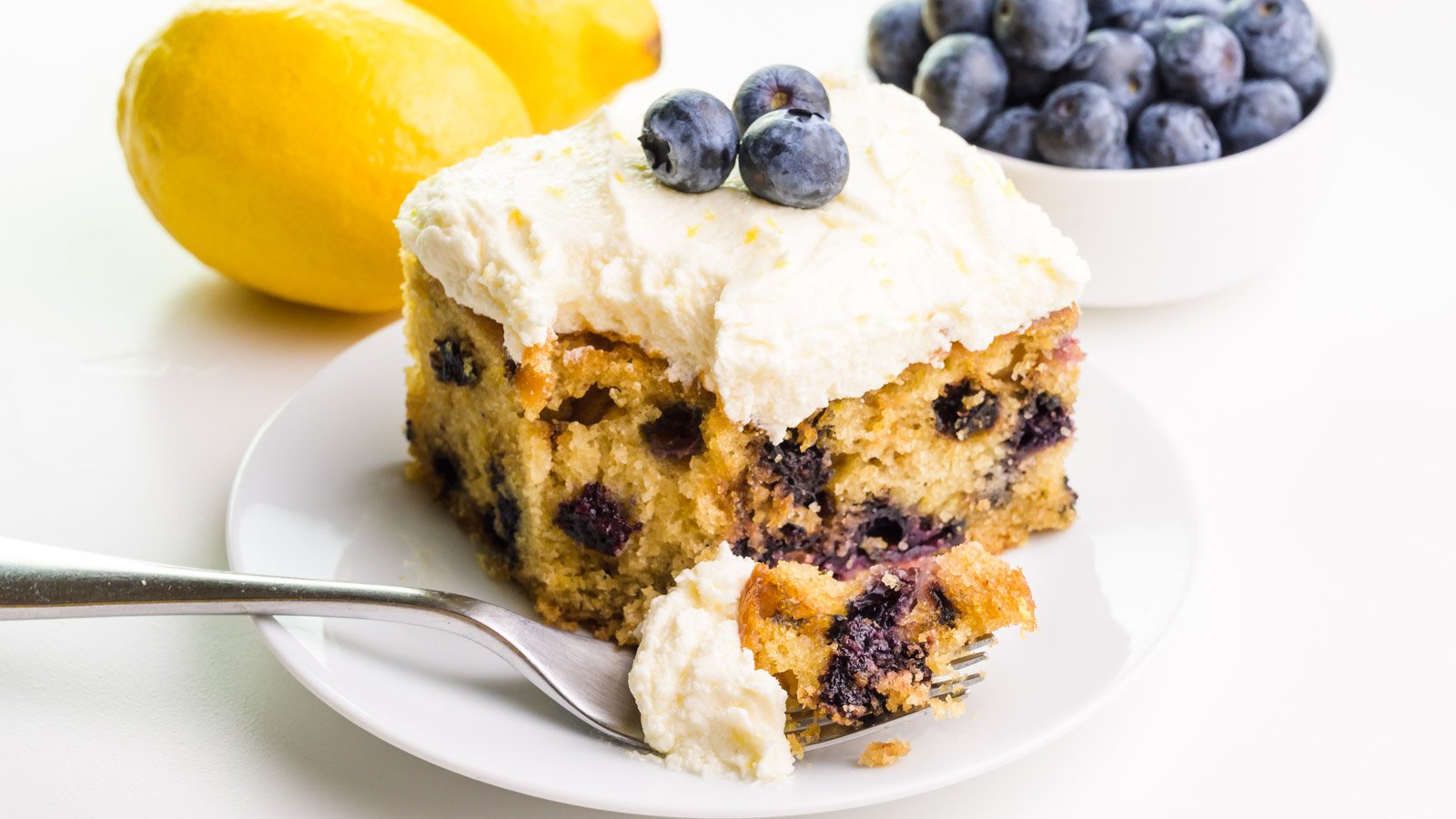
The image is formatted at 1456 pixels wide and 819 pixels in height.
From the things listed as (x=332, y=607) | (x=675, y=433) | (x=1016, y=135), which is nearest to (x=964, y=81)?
(x=1016, y=135)

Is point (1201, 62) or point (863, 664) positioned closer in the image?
point (863, 664)

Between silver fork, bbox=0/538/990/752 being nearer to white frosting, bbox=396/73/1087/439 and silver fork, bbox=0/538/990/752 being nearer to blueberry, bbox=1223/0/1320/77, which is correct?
white frosting, bbox=396/73/1087/439

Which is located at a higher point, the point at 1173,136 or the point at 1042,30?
the point at 1042,30

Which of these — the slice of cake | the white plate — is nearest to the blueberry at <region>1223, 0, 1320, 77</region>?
the white plate

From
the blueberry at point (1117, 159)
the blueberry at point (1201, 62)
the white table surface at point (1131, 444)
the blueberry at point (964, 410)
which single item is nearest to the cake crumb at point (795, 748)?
the white table surface at point (1131, 444)

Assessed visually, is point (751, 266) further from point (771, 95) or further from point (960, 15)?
point (960, 15)

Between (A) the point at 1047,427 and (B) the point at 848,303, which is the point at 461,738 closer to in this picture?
(B) the point at 848,303

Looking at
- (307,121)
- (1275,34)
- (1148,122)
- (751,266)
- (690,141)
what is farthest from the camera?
(1275,34)
